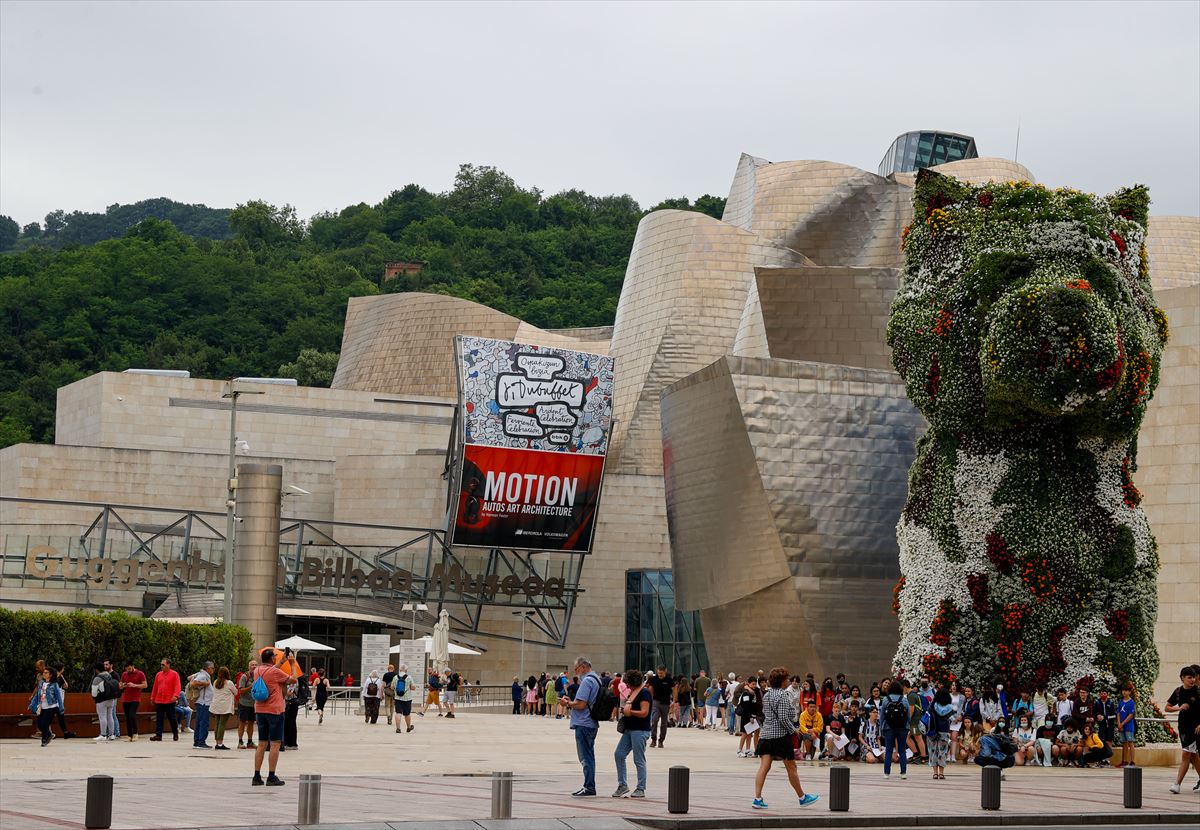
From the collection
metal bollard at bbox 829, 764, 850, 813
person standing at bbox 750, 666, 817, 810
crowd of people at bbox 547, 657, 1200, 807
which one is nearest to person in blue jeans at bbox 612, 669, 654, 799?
person standing at bbox 750, 666, 817, 810

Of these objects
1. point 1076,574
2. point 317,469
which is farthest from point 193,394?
point 1076,574

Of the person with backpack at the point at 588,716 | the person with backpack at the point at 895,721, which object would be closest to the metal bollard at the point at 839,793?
the person with backpack at the point at 588,716

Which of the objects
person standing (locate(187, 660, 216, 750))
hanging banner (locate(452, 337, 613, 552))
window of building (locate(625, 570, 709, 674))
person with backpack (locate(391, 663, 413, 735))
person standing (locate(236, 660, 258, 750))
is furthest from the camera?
window of building (locate(625, 570, 709, 674))

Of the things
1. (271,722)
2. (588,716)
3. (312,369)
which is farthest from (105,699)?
(312,369)

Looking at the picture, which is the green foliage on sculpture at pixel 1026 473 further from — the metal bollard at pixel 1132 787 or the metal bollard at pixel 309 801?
the metal bollard at pixel 309 801

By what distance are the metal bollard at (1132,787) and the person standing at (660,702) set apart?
22.9 feet

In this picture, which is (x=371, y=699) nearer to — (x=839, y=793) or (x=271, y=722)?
(x=271, y=722)

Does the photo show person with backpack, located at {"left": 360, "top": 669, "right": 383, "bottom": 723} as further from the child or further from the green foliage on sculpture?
the child

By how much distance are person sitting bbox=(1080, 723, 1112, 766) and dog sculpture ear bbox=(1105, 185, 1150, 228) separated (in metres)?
8.81

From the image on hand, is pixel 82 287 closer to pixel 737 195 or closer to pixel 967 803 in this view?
pixel 737 195

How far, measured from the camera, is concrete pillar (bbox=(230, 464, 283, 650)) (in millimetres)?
40719

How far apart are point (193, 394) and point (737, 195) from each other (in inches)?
956

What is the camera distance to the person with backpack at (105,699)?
26219mm

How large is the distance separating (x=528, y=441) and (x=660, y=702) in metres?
27.3
